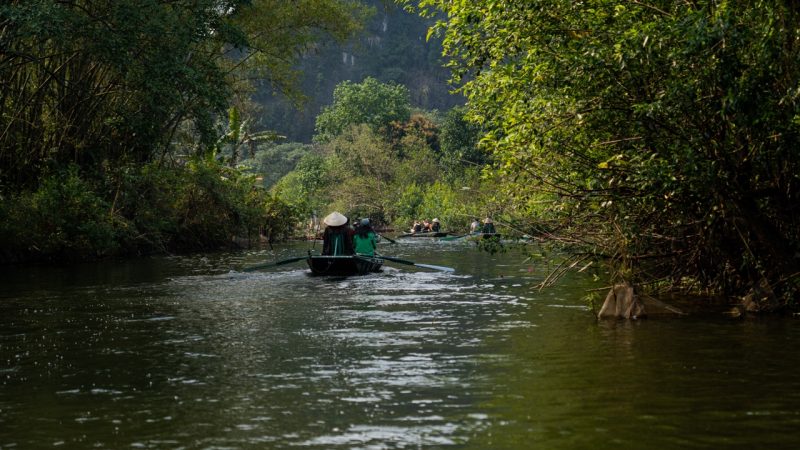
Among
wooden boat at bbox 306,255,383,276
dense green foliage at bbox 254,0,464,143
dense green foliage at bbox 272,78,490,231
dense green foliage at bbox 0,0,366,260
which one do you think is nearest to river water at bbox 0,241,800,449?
wooden boat at bbox 306,255,383,276

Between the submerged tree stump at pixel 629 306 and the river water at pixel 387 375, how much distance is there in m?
0.41

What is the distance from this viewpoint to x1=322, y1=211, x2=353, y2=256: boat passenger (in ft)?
78.2

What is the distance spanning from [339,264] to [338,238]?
977 mm

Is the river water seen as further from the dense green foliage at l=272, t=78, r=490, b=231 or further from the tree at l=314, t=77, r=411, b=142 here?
the tree at l=314, t=77, r=411, b=142

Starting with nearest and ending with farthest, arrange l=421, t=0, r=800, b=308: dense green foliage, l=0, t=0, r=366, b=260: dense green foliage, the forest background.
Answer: l=421, t=0, r=800, b=308: dense green foliage, the forest background, l=0, t=0, r=366, b=260: dense green foliage

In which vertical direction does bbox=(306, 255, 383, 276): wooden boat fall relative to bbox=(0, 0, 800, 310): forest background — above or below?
below

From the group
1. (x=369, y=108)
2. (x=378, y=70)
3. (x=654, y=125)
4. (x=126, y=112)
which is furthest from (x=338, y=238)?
(x=378, y=70)

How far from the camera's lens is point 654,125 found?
509 inches

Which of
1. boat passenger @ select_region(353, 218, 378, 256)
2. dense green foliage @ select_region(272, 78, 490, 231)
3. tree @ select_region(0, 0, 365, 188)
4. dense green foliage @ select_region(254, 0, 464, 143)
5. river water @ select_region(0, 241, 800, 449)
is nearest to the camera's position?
river water @ select_region(0, 241, 800, 449)

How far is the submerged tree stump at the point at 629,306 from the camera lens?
14.6 m

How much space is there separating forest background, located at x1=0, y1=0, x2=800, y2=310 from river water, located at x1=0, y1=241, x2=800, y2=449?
1519mm

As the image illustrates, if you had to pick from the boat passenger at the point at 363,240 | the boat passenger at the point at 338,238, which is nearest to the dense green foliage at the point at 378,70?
the boat passenger at the point at 363,240

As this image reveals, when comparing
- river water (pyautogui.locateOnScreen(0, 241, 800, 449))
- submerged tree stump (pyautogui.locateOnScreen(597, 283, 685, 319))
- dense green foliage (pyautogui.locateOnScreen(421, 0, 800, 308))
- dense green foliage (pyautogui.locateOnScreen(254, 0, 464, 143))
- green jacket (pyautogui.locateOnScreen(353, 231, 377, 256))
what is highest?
dense green foliage (pyautogui.locateOnScreen(254, 0, 464, 143))

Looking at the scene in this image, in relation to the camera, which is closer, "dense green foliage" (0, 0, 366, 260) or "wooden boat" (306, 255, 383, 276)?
"dense green foliage" (0, 0, 366, 260)
